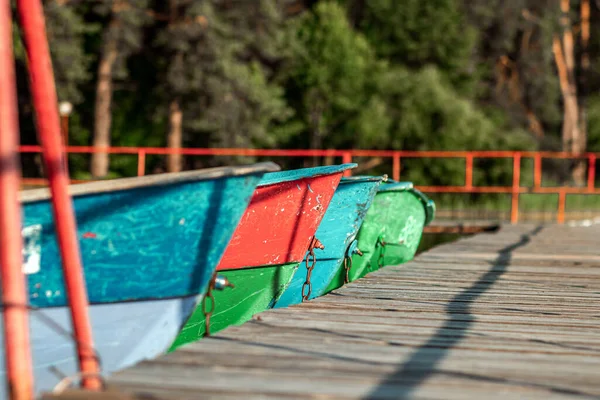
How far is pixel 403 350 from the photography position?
3.37 m

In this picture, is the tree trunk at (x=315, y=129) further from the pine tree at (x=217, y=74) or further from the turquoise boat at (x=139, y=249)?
the turquoise boat at (x=139, y=249)

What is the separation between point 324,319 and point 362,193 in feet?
6.60

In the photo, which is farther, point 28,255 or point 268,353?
point 28,255

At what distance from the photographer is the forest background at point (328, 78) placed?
84.7ft

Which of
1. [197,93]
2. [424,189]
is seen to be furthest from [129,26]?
[424,189]

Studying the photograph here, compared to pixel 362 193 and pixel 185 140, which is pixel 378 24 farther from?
pixel 362 193

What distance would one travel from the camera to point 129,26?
26.2 meters

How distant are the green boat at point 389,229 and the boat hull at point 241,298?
4.93 ft

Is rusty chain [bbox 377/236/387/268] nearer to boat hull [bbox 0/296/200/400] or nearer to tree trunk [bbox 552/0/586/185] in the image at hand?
boat hull [bbox 0/296/200/400]

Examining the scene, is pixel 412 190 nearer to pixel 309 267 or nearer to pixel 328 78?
pixel 309 267

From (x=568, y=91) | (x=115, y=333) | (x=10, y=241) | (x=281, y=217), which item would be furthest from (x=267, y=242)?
(x=568, y=91)

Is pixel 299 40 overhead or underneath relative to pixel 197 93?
overhead

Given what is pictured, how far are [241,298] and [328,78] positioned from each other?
2486 centimetres

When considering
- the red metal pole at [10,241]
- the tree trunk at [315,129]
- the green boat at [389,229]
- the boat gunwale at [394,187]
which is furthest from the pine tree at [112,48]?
the red metal pole at [10,241]
